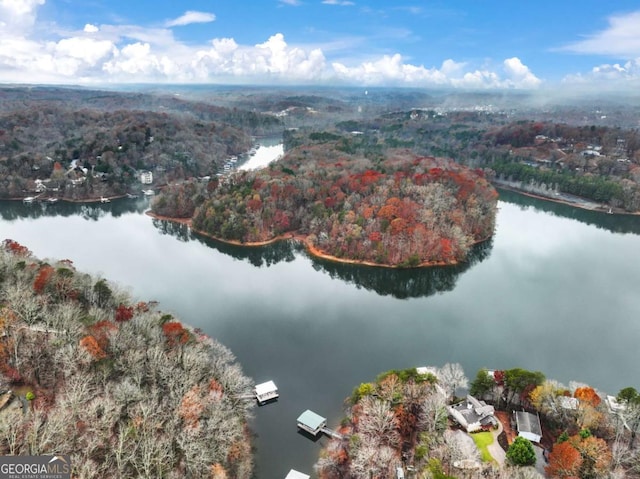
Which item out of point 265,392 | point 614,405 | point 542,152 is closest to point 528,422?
point 614,405

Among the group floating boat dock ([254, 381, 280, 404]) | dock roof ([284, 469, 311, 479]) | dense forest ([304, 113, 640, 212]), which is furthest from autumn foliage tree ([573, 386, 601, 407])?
dense forest ([304, 113, 640, 212])

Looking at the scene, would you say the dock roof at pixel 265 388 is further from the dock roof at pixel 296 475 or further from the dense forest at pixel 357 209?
the dense forest at pixel 357 209

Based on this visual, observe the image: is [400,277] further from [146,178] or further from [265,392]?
[146,178]

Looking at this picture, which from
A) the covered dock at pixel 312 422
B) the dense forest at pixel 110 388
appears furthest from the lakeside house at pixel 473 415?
the dense forest at pixel 110 388

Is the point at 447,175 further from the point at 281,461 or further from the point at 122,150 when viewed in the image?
the point at 122,150

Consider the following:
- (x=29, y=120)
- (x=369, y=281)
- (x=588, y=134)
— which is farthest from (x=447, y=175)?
(x=29, y=120)

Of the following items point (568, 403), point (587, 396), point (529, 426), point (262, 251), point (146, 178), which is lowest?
point (262, 251)
